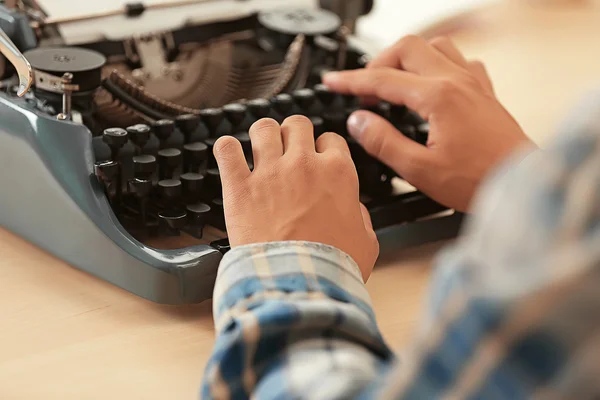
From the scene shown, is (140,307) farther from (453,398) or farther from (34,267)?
(453,398)

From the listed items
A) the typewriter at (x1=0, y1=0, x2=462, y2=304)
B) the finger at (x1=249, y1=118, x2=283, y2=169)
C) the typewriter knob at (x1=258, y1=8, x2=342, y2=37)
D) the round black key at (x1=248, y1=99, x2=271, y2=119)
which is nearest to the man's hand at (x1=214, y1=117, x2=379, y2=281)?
the finger at (x1=249, y1=118, x2=283, y2=169)

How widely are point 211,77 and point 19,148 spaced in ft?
1.48

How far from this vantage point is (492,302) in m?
0.44

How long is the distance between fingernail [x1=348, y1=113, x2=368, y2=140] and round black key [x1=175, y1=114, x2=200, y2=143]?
0.22 meters

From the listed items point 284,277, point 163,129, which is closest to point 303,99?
point 163,129

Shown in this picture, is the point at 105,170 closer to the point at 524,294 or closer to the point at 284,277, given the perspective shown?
the point at 284,277

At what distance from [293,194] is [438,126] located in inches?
14.2

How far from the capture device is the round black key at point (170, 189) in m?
1.10

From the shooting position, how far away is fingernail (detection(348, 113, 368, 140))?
1.23m

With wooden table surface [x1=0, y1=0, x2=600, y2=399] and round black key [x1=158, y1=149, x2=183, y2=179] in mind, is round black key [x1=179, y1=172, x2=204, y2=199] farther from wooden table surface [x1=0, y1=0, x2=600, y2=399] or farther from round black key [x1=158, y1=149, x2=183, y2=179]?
wooden table surface [x1=0, y1=0, x2=600, y2=399]

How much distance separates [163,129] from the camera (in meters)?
1.17

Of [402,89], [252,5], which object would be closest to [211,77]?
[252,5]

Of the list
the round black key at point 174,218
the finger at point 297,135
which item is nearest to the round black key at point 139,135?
the round black key at point 174,218

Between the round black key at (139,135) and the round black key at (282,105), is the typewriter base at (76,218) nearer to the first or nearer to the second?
the round black key at (139,135)
